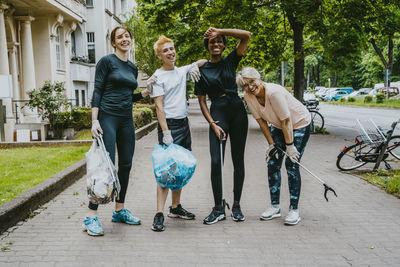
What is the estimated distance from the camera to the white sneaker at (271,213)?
4.83m

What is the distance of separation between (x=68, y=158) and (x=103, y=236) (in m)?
4.96

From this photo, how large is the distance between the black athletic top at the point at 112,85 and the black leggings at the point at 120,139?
79 millimetres

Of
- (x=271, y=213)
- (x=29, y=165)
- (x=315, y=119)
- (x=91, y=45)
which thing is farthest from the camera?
(x=91, y=45)

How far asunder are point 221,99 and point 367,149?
4453mm

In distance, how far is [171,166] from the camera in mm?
4332

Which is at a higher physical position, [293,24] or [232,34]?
[293,24]

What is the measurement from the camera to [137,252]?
3842 millimetres

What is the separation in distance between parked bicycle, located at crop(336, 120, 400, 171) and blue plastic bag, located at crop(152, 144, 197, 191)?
4510 mm

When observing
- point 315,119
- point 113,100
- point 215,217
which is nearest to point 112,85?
point 113,100

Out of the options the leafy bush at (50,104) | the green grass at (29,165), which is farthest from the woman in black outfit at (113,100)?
the leafy bush at (50,104)

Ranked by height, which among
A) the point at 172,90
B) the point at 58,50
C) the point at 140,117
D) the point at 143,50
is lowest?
the point at 140,117

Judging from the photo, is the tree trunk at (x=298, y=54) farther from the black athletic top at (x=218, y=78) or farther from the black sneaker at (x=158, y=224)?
the black sneaker at (x=158, y=224)

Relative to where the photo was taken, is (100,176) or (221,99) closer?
(100,176)

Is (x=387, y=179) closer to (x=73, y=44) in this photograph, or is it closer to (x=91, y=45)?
(x=73, y=44)
